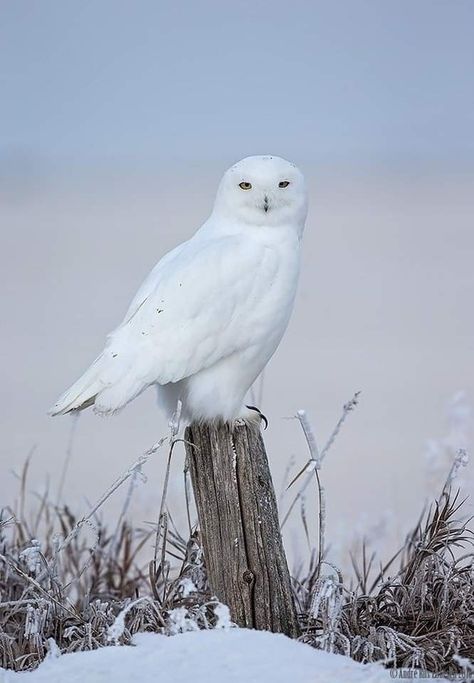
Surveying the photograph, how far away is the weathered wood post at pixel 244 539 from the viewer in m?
3.54

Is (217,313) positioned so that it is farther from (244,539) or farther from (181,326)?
(244,539)

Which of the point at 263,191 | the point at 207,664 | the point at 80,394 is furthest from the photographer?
the point at 263,191

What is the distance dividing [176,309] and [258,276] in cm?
30

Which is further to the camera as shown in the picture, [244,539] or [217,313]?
[217,313]

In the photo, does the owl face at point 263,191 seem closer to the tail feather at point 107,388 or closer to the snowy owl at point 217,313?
the snowy owl at point 217,313

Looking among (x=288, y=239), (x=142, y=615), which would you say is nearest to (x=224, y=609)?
(x=142, y=615)

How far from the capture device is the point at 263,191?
3.94m

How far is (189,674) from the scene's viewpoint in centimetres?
280

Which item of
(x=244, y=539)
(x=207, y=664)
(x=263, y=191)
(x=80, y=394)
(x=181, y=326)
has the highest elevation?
(x=263, y=191)

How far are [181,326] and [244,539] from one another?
71 cm

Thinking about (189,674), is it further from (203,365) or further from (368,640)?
(203,365)

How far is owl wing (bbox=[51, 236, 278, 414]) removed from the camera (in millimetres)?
3664

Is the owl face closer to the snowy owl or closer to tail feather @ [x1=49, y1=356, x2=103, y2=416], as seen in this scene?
the snowy owl

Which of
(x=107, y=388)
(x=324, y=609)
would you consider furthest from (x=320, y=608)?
(x=107, y=388)
